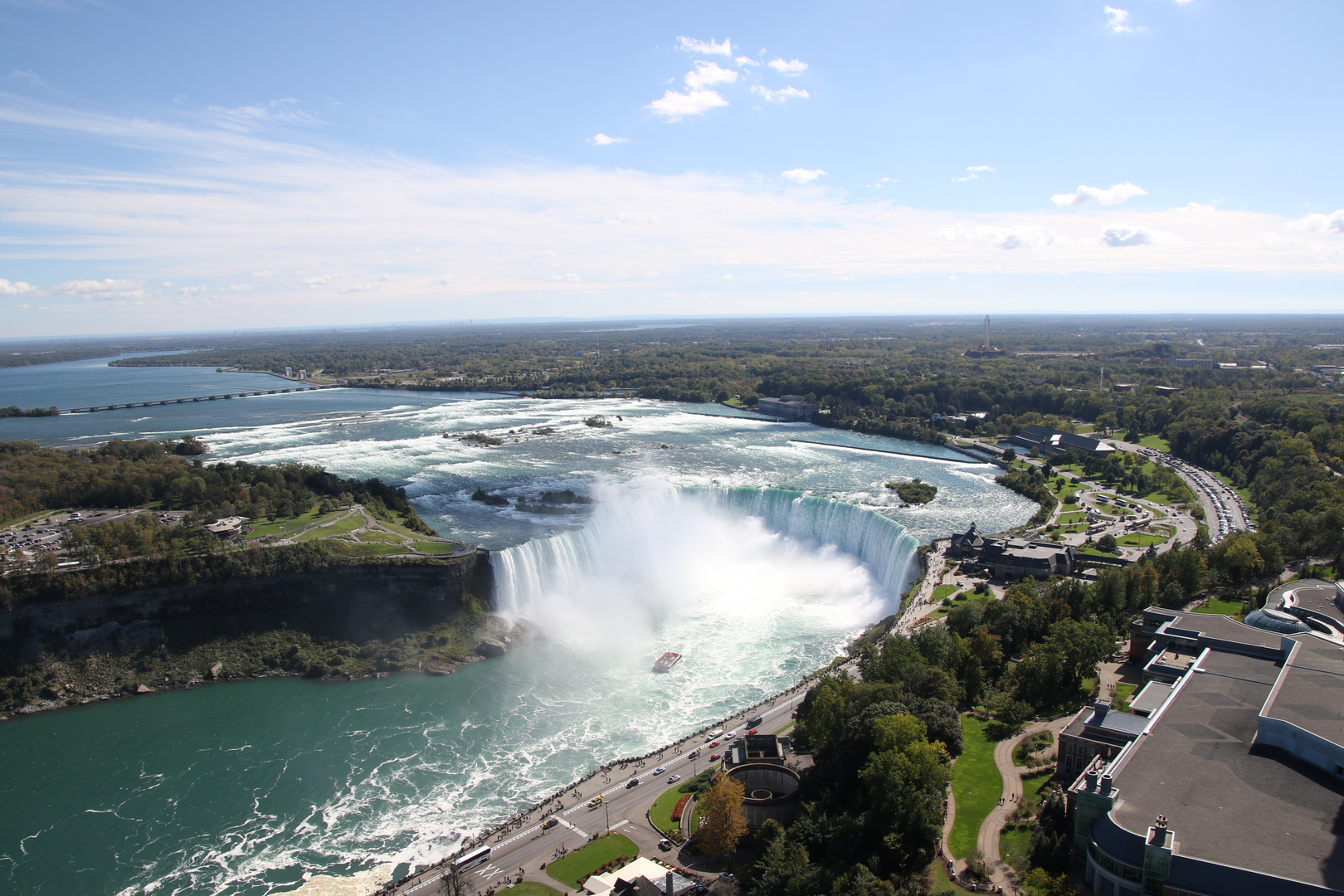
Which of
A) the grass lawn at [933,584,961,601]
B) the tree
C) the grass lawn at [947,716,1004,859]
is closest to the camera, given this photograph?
the grass lawn at [947,716,1004,859]

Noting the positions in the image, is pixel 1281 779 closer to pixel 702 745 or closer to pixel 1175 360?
pixel 702 745

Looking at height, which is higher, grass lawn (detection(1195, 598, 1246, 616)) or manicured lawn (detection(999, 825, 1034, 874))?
grass lawn (detection(1195, 598, 1246, 616))

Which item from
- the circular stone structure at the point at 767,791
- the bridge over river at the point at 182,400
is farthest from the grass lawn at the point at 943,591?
the bridge over river at the point at 182,400

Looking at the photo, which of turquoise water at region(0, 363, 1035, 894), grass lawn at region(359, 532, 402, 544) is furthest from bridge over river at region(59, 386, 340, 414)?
grass lawn at region(359, 532, 402, 544)

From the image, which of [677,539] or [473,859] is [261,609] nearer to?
[473,859]

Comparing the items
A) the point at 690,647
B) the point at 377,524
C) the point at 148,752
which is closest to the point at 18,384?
the point at 377,524

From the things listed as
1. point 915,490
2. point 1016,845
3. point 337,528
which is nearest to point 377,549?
point 337,528

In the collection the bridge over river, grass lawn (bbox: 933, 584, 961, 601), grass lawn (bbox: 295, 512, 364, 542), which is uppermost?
the bridge over river

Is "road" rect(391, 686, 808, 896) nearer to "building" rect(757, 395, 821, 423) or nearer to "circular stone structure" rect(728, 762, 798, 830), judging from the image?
"circular stone structure" rect(728, 762, 798, 830)
